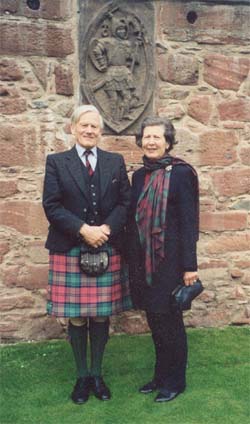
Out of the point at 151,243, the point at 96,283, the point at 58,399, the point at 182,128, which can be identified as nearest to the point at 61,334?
the point at 58,399

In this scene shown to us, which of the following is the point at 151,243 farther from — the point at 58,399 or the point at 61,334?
the point at 61,334

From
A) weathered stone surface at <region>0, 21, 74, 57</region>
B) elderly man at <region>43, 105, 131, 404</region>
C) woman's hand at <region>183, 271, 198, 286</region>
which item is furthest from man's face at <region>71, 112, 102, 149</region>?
weathered stone surface at <region>0, 21, 74, 57</region>

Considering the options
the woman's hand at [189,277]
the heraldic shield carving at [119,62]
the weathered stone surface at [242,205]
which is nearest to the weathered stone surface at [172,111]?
the heraldic shield carving at [119,62]

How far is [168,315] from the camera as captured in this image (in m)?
3.05

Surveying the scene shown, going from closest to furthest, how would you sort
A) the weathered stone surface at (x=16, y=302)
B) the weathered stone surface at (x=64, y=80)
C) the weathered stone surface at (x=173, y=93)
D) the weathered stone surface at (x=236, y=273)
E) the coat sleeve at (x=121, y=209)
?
1. the coat sleeve at (x=121, y=209)
2. the weathered stone surface at (x=64, y=80)
3. the weathered stone surface at (x=16, y=302)
4. the weathered stone surface at (x=173, y=93)
5. the weathered stone surface at (x=236, y=273)

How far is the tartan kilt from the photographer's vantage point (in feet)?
9.98

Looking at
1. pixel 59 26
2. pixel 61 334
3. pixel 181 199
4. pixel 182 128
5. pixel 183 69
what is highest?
pixel 59 26

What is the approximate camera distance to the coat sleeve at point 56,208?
292cm

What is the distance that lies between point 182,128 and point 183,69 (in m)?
0.44

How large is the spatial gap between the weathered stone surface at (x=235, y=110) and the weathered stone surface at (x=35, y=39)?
1.24 meters

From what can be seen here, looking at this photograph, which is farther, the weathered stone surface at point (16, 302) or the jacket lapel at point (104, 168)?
the weathered stone surface at point (16, 302)

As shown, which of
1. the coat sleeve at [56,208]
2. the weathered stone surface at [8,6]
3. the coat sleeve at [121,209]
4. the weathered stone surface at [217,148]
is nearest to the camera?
the coat sleeve at [56,208]

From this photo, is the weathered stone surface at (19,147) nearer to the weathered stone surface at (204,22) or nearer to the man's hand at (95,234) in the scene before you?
the man's hand at (95,234)

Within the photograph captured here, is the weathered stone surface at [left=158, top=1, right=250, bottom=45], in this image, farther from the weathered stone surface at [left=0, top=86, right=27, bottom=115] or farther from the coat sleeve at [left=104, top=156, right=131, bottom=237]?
the coat sleeve at [left=104, top=156, right=131, bottom=237]
